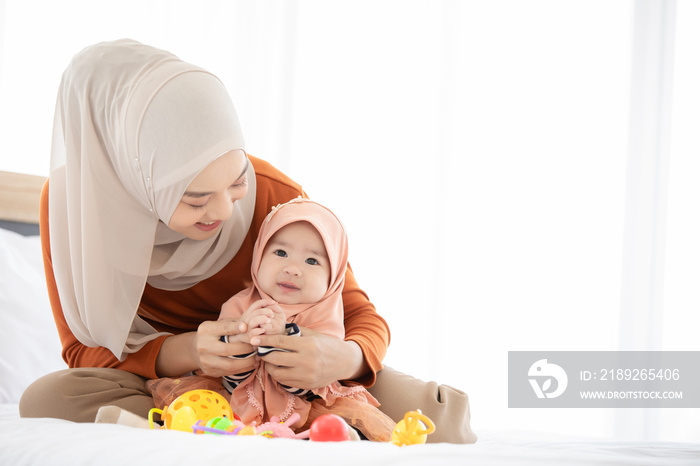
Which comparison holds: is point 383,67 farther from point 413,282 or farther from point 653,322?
point 653,322

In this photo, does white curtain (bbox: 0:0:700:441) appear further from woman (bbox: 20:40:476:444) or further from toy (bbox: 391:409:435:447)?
toy (bbox: 391:409:435:447)

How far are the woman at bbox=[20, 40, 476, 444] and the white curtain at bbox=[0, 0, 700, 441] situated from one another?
1.65 metres

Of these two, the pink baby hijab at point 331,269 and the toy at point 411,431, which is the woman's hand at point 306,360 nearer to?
the pink baby hijab at point 331,269

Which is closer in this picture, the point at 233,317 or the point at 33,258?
the point at 233,317

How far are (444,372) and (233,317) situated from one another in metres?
1.90

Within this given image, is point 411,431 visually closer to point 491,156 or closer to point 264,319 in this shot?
point 264,319

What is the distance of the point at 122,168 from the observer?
147 centimetres

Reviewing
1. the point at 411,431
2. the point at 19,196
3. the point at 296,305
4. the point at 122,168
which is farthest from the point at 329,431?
the point at 19,196

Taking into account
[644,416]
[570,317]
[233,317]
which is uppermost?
[233,317]

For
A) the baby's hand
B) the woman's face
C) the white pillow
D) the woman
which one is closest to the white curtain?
the white pillow

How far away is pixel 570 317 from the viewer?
320cm

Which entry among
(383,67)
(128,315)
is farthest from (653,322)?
(128,315)

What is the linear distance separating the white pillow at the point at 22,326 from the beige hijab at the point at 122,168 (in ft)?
1.55

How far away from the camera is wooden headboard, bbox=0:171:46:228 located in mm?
2381
